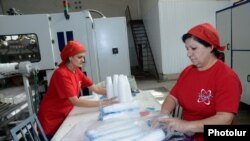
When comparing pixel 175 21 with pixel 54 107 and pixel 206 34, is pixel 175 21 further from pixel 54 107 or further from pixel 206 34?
pixel 206 34

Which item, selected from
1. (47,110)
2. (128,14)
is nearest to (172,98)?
(47,110)

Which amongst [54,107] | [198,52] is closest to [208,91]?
[198,52]

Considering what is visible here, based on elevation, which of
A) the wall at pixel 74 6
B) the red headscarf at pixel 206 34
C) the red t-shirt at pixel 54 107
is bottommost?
the red t-shirt at pixel 54 107

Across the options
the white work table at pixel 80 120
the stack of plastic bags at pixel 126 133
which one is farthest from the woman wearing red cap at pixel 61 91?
the stack of plastic bags at pixel 126 133

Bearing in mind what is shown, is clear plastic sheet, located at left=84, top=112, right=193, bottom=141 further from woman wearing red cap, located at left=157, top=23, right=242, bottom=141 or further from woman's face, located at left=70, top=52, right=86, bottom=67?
woman's face, located at left=70, top=52, right=86, bottom=67

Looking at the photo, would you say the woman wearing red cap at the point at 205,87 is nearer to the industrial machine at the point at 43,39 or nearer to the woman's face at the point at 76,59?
the woman's face at the point at 76,59

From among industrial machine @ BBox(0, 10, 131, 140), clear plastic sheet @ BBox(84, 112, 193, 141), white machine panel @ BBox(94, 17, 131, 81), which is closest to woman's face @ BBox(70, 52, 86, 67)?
industrial machine @ BBox(0, 10, 131, 140)

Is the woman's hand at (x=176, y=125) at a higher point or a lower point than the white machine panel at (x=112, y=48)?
lower

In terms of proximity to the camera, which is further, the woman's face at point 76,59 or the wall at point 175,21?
the wall at point 175,21

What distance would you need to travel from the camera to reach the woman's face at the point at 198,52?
123 centimetres

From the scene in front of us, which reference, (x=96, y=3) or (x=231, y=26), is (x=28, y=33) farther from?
(x=96, y=3)

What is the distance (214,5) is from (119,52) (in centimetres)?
467

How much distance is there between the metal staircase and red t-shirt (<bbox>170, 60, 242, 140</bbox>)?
6865 mm

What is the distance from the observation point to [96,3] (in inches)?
361
